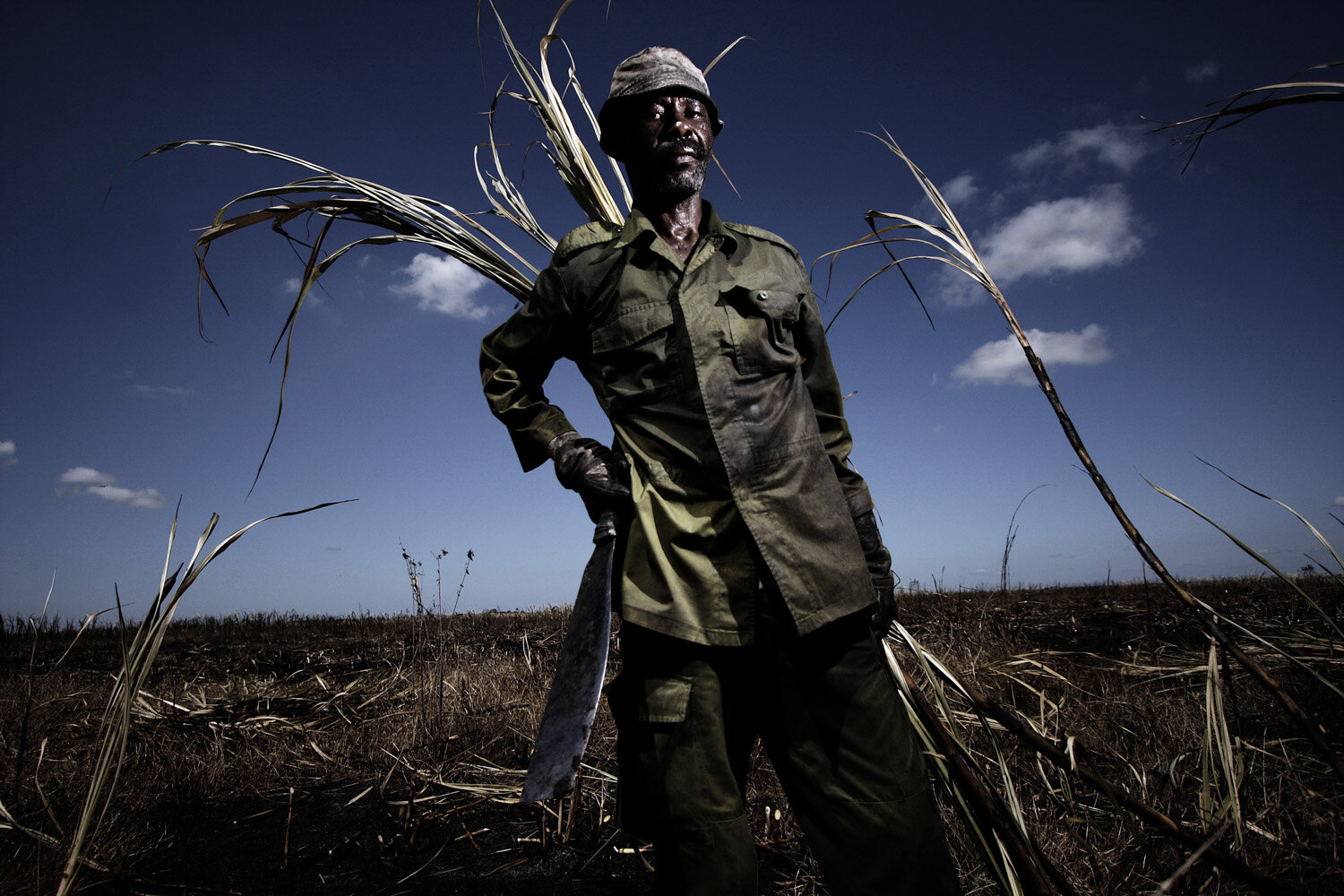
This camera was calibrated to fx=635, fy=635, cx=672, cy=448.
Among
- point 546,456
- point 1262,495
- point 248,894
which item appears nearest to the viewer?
point 1262,495

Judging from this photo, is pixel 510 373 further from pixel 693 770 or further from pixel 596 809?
pixel 596 809

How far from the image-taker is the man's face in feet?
5.74

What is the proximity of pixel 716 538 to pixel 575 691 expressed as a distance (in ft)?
1.54

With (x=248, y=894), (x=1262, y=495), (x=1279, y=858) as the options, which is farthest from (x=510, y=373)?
(x=1279, y=858)

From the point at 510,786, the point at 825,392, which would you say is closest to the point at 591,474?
the point at 825,392

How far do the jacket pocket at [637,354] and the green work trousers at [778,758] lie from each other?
1.89 ft

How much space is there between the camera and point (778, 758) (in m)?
1.50

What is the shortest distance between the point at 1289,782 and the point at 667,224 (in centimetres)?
286

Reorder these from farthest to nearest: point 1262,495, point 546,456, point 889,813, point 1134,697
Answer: point 1134,697, point 546,456, point 889,813, point 1262,495

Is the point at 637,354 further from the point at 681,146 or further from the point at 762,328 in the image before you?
the point at 681,146

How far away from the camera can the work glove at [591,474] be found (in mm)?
1546

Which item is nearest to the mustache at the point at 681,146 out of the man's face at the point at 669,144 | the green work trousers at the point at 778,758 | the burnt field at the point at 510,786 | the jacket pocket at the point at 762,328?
the man's face at the point at 669,144

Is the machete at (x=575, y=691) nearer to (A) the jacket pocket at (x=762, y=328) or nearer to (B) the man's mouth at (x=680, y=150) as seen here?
(A) the jacket pocket at (x=762, y=328)

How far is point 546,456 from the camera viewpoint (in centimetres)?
175
